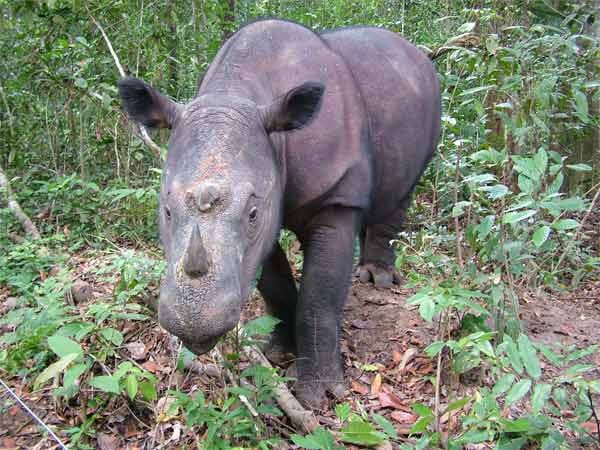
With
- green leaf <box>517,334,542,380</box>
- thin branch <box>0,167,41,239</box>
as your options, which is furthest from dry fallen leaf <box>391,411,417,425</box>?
thin branch <box>0,167,41,239</box>

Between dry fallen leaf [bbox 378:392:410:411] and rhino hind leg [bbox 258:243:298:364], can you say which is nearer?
dry fallen leaf [bbox 378:392:410:411]

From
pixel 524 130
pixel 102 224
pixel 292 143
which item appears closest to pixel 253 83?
pixel 292 143

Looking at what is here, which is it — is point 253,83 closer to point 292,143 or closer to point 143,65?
point 292,143

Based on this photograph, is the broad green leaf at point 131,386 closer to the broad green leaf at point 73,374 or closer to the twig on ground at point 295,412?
the broad green leaf at point 73,374

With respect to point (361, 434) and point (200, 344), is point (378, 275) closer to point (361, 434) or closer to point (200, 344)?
point (361, 434)

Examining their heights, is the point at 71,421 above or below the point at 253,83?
below

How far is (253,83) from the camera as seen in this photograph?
334 cm

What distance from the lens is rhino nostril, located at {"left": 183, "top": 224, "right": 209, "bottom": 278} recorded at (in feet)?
7.49

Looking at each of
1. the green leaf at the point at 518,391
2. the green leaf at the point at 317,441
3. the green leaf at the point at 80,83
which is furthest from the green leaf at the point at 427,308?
the green leaf at the point at 80,83

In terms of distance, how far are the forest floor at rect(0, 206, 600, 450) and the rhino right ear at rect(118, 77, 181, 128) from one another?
116cm

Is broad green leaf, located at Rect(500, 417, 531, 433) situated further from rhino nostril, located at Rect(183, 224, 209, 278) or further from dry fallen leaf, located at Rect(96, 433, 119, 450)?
dry fallen leaf, located at Rect(96, 433, 119, 450)

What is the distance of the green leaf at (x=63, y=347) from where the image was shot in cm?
276

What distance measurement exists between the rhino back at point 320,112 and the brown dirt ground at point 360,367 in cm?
76

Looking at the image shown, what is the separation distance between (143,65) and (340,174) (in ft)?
12.5
